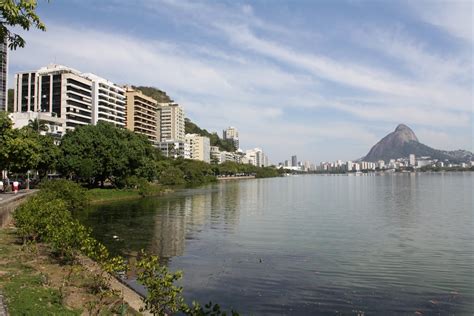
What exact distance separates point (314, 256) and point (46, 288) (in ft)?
49.9

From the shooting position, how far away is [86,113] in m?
121

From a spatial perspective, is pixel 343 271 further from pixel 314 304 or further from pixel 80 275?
pixel 80 275

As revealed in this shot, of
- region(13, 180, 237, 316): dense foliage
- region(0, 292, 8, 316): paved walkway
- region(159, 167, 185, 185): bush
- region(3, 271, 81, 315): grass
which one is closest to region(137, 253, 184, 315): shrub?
region(13, 180, 237, 316): dense foliage

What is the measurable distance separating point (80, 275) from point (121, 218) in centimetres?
2709

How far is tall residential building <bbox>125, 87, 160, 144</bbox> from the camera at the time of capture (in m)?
150

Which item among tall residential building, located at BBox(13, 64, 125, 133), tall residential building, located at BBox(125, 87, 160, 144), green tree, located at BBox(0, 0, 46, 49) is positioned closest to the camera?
green tree, located at BBox(0, 0, 46, 49)

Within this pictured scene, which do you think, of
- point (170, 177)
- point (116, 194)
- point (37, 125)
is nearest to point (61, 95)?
point (37, 125)

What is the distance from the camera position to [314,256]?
24.1 meters

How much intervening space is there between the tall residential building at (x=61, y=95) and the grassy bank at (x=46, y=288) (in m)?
93.2

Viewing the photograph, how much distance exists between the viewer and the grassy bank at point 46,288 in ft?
37.4

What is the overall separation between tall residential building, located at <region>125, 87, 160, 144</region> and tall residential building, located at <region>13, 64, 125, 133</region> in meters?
24.0

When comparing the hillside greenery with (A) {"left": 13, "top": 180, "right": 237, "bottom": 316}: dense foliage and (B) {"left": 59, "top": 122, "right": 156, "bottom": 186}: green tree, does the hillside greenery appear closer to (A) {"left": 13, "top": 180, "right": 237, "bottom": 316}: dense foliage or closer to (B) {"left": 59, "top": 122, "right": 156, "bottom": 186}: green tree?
(B) {"left": 59, "top": 122, "right": 156, "bottom": 186}: green tree

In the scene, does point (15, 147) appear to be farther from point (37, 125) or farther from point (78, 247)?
point (37, 125)

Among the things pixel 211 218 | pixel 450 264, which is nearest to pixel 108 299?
pixel 450 264
